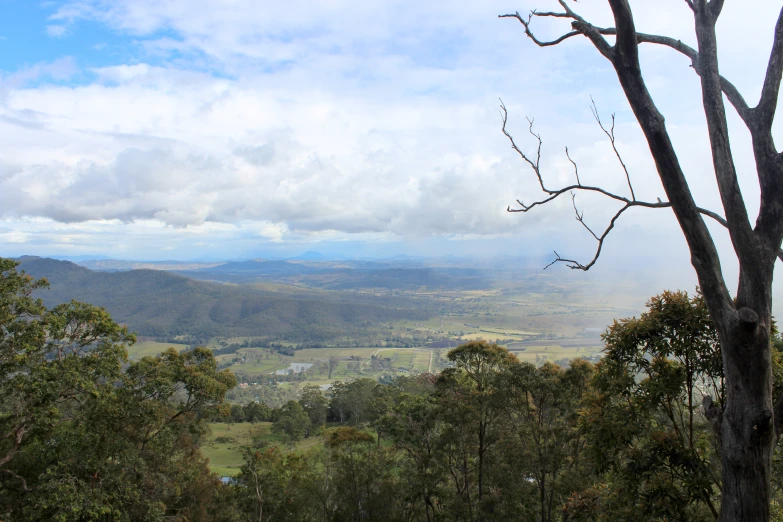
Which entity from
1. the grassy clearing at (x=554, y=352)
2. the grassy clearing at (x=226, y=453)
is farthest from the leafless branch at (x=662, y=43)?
the grassy clearing at (x=554, y=352)

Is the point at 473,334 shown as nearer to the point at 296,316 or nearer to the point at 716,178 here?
the point at 296,316

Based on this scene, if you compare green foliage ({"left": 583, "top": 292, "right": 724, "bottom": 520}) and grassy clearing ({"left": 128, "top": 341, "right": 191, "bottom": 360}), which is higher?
green foliage ({"left": 583, "top": 292, "right": 724, "bottom": 520})

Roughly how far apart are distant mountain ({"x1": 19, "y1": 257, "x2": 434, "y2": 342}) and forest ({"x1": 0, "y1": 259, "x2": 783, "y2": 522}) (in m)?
111

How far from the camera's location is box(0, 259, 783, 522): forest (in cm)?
460

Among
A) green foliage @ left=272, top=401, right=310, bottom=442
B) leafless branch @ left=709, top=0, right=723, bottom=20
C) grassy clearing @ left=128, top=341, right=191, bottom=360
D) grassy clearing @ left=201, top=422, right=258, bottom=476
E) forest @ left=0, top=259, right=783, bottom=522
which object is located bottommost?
grassy clearing @ left=128, top=341, right=191, bottom=360

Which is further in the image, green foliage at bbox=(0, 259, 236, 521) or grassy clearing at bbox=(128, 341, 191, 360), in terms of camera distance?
grassy clearing at bbox=(128, 341, 191, 360)

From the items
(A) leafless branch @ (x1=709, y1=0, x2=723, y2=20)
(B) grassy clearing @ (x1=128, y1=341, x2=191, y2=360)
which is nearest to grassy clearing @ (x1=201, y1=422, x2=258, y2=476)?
(A) leafless branch @ (x1=709, y1=0, x2=723, y2=20)

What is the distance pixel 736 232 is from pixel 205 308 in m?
160

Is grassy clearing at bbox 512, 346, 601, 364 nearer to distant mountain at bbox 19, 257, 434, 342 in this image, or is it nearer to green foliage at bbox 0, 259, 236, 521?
green foliage at bbox 0, 259, 236, 521

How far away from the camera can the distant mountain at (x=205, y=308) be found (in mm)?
130875

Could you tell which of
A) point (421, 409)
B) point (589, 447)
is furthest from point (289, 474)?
point (589, 447)

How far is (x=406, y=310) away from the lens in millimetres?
152750

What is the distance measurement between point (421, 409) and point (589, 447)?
8.89m

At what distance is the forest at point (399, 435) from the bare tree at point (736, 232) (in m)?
0.55
